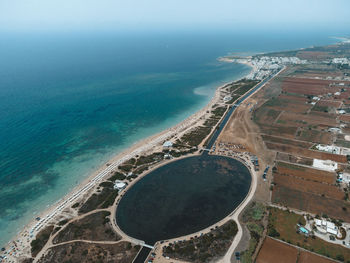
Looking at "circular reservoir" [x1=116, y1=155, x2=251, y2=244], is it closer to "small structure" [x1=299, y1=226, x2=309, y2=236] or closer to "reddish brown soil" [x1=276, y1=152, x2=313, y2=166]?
"small structure" [x1=299, y1=226, x2=309, y2=236]

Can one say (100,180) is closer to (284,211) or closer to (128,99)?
(284,211)

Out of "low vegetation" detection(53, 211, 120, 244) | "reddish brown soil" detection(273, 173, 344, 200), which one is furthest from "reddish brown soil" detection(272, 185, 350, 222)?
"low vegetation" detection(53, 211, 120, 244)

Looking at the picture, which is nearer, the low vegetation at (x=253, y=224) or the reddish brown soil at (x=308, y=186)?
the low vegetation at (x=253, y=224)

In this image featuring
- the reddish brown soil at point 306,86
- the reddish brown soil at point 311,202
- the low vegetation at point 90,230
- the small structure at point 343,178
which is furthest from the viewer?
the reddish brown soil at point 306,86

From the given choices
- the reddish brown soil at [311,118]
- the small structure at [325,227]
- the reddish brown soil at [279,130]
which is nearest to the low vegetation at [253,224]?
the small structure at [325,227]

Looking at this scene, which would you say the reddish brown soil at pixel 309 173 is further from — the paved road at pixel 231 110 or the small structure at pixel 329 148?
the paved road at pixel 231 110

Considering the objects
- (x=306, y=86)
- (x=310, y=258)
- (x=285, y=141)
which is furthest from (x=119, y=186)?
(x=306, y=86)

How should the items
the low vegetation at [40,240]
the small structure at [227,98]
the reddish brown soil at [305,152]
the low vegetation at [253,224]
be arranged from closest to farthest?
the low vegetation at [253,224] → the low vegetation at [40,240] → the reddish brown soil at [305,152] → the small structure at [227,98]
